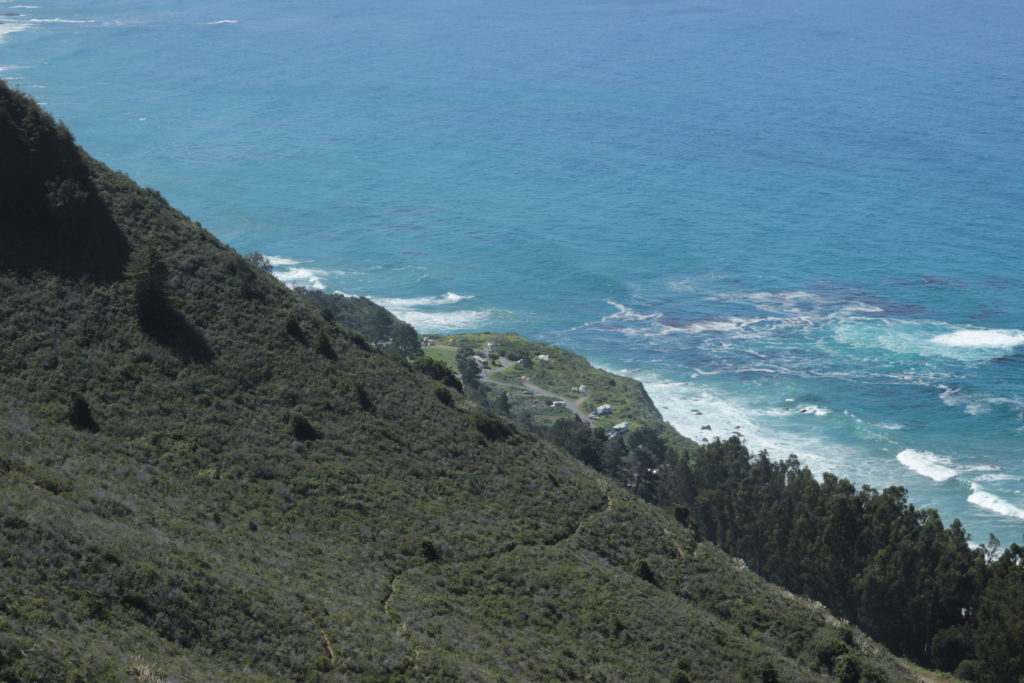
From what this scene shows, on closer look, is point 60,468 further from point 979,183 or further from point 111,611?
point 979,183

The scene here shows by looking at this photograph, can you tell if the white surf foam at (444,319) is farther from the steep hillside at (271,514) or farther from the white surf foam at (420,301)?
the steep hillside at (271,514)

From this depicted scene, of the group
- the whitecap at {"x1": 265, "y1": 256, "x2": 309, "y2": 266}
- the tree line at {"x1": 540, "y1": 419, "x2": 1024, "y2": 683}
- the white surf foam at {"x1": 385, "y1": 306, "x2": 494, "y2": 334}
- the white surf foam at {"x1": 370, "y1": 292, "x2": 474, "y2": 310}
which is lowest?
the tree line at {"x1": 540, "y1": 419, "x2": 1024, "y2": 683}

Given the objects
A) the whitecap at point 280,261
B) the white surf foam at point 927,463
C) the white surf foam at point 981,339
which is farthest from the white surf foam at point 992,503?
the whitecap at point 280,261

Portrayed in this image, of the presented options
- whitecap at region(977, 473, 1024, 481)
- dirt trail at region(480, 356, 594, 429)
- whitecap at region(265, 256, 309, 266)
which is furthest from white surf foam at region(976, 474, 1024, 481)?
whitecap at region(265, 256, 309, 266)

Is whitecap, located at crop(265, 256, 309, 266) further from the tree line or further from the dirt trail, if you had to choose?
the tree line

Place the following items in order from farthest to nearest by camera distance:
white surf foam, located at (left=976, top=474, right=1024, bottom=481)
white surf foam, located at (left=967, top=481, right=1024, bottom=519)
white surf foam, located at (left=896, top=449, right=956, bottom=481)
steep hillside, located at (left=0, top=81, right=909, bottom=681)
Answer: white surf foam, located at (left=896, top=449, right=956, bottom=481) < white surf foam, located at (left=976, top=474, right=1024, bottom=481) < white surf foam, located at (left=967, top=481, right=1024, bottom=519) < steep hillside, located at (left=0, top=81, right=909, bottom=681)

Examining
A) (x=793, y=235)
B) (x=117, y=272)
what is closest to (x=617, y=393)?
(x=793, y=235)

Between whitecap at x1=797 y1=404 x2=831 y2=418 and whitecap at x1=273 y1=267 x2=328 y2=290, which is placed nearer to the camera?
whitecap at x1=797 y1=404 x2=831 y2=418
